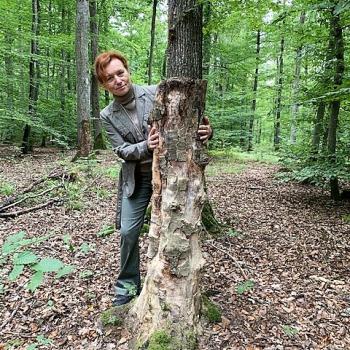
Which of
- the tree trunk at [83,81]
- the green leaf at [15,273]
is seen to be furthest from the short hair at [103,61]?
the tree trunk at [83,81]

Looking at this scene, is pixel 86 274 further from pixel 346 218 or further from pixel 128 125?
pixel 346 218

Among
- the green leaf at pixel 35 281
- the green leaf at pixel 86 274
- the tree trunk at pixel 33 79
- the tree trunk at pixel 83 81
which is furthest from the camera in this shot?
the tree trunk at pixel 33 79

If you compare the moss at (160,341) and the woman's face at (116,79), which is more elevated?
the woman's face at (116,79)

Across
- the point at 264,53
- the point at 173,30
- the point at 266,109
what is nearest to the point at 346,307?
the point at 173,30

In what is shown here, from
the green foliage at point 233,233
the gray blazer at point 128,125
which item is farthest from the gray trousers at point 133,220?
the green foliage at point 233,233

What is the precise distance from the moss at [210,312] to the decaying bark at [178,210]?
0.78ft

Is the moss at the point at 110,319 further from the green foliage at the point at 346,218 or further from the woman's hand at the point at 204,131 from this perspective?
the green foliage at the point at 346,218

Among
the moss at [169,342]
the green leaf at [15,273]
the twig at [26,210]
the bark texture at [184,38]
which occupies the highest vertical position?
the bark texture at [184,38]

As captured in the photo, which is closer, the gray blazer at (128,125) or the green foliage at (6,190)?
the gray blazer at (128,125)

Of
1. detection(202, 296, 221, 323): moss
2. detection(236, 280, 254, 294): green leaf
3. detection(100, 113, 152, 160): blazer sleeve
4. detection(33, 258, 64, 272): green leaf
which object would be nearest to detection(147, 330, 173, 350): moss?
detection(202, 296, 221, 323): moss

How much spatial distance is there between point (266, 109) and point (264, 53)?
26.1ft

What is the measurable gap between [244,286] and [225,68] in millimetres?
12845

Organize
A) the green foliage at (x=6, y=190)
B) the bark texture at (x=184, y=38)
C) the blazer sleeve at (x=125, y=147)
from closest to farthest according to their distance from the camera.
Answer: the blazer sleeve at (x=125, y=147)
the bark texture at (x=184, y=38)
the green foliage at (x=6, y=190)

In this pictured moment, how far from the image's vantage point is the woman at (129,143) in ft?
9.17
